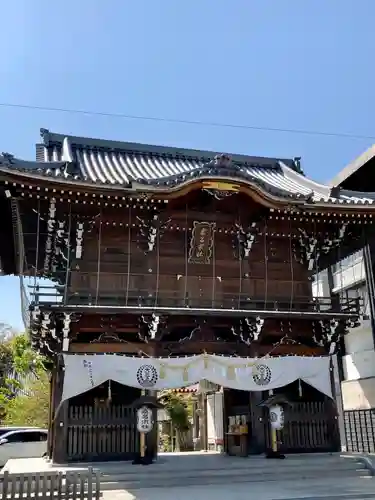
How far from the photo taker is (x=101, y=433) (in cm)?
1248

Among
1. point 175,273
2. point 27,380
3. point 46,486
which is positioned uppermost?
point 175,273

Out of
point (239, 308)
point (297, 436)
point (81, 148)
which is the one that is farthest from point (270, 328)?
point (81, 148)

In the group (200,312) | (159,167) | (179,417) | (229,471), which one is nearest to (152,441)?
(229,471)

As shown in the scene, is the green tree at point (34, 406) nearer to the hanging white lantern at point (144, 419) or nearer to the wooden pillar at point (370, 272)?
the hanging white lantern at point (144, 419)

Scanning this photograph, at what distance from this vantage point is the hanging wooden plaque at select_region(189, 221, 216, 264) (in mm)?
14266

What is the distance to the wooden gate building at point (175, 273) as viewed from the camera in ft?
40.9

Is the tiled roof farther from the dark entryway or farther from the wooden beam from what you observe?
the dark entryway

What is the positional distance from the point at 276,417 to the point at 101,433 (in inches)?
183

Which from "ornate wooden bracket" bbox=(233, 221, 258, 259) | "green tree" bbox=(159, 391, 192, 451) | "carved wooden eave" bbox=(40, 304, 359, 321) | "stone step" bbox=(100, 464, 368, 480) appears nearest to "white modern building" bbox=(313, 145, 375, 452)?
"carved wooden eave" bbox=(40, 304, 359, 321)

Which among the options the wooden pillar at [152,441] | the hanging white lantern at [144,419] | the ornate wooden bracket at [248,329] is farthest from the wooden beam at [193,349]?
the hanging white lantern at [144,419]

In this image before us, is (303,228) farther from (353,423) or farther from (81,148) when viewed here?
(81,148)

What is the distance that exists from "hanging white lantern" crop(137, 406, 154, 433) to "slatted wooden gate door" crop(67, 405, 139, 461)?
0.60 metres

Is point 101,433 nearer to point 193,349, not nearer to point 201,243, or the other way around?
point 193,349

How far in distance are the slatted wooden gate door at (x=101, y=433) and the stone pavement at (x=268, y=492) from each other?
2.25m
